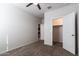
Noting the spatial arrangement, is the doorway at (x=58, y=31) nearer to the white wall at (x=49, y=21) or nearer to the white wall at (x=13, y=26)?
the white wall at (x=49, y=21)

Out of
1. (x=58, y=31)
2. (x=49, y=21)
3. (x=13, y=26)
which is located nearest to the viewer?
(x=13, y=26)

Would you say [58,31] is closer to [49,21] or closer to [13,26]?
[49,21]

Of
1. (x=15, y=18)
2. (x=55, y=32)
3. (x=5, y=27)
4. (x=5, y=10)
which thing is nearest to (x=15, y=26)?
(x=15, y=18)

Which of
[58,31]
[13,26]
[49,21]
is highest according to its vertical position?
[49,21]

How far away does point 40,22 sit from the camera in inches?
295

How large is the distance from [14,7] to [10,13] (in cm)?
45

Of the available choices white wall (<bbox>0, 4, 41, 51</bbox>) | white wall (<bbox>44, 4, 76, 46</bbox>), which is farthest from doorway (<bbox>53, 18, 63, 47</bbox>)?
white wall (<bbox>0, 4, 41, 51</bbox>)

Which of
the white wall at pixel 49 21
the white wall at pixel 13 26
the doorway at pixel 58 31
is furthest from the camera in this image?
the doorway at pixel 58 31

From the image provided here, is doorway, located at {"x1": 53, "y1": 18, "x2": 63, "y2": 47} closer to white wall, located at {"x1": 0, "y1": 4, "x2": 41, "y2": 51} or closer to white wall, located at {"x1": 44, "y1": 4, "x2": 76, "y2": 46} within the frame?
white wall, located at {"x1": 44, "y1": 4, "x2": 76, "y2": 46}

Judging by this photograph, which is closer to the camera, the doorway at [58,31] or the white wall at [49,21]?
the white wall at [49,21]

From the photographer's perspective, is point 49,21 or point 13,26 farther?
point 49,21

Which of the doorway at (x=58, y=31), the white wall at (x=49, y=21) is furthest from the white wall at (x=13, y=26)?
the doorway at (x=58, y=31)

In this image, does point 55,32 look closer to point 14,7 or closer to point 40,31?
point 40,31

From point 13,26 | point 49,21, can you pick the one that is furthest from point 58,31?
point 13,26
